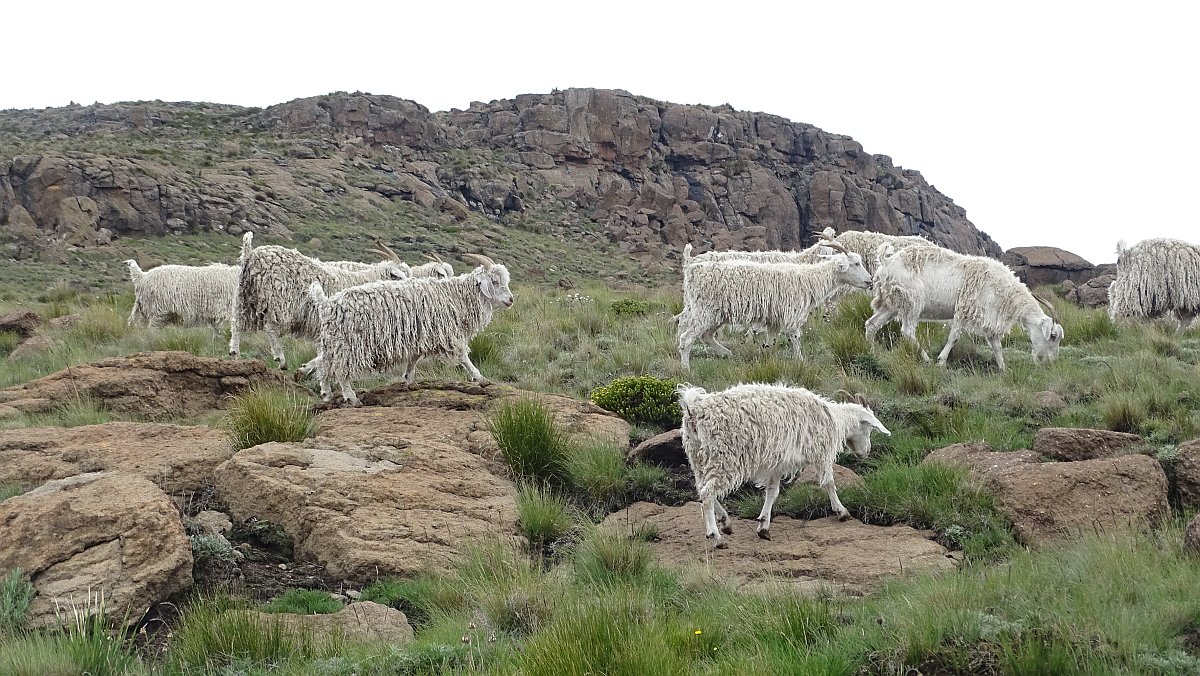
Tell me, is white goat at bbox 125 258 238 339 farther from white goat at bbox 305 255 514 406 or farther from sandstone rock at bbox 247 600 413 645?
sandstone rock at bbox 247 600 413 645

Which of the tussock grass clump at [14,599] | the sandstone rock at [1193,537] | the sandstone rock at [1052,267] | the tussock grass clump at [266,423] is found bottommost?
the tussock grass clump at [14,599]

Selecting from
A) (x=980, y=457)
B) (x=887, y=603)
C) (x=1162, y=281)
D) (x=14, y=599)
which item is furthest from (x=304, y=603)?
(x=1162, y=281)

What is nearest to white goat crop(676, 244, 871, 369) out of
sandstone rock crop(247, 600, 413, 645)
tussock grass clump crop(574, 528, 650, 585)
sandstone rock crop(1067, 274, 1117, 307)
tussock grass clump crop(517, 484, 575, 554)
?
tussock grass clump crop(517, 484, 575, 554)

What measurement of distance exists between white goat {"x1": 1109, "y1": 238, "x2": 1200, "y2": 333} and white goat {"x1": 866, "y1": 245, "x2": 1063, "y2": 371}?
10.1 feet

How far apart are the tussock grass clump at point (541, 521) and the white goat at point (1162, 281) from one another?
441 inches

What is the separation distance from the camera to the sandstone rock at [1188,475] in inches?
258

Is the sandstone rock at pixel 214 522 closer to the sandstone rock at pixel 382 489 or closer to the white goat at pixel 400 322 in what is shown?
the sandstone rock at pixel 382 489

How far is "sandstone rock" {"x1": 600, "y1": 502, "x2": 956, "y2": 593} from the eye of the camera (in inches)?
227

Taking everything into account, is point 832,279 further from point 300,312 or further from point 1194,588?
point 1194,588

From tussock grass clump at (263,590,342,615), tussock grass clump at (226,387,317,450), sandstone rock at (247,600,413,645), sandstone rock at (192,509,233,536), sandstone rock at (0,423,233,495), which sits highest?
tussock grass clump at (226,387,317,450)

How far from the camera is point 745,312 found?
1192 centimetres

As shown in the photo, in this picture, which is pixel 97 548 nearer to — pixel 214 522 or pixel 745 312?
pixel 214 522

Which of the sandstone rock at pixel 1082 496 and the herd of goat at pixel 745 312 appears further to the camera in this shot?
the herd of goat at pixel 745 312

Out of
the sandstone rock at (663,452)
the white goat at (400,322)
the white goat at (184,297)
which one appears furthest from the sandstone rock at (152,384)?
the white goat at (184,297)
